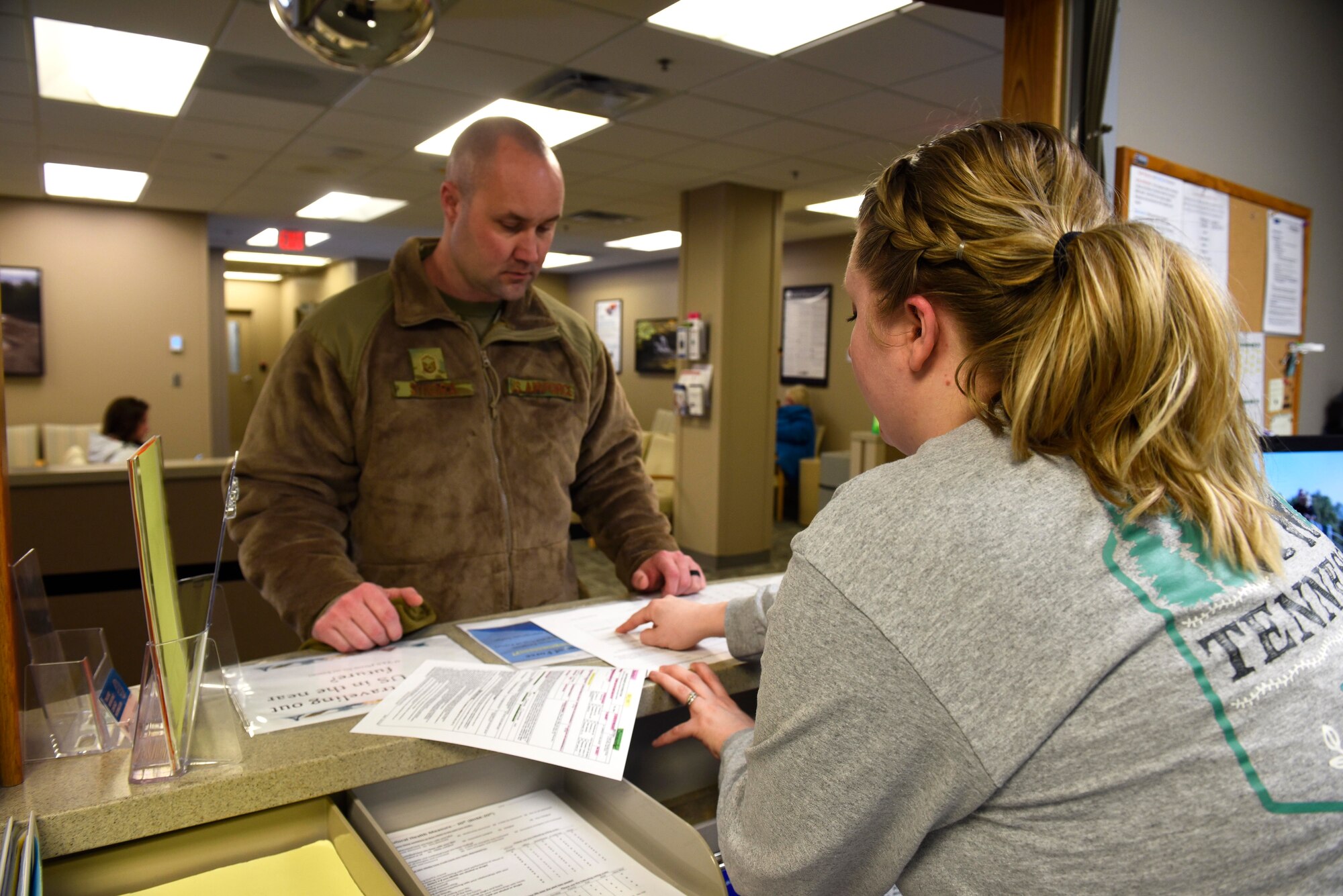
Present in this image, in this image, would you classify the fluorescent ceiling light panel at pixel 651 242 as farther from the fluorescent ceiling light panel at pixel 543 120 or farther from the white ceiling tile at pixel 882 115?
the white ceiling tile at pixel 882 115

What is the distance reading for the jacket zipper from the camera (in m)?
1.77

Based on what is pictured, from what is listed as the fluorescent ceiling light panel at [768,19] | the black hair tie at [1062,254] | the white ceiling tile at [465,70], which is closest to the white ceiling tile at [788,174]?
the fluorescent ceiling light panel at [768,19]

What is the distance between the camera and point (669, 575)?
161 centimetres

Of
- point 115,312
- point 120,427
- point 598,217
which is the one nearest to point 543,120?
point 598,217

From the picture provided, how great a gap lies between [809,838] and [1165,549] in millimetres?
376

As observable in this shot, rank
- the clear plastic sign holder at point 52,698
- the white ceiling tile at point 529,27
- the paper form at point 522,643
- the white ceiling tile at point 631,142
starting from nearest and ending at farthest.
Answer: the clear plastic sign holder at point 52,698
the paper form at point 522,643
the white ceiling tile at point 529,27
the white ceiling tile at point 631,142

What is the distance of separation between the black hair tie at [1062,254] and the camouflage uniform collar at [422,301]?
125cm

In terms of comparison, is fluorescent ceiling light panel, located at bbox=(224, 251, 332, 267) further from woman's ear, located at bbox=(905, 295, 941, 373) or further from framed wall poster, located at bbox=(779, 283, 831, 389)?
woman's ear, located at bbox=(905, 295, 941, 373)

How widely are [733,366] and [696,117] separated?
221cm

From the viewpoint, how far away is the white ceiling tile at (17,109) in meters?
4.38

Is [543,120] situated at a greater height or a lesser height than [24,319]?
greater

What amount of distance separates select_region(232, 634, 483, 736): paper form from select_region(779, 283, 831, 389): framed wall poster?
7.51 metres

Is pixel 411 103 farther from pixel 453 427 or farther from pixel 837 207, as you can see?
pixel 837 207

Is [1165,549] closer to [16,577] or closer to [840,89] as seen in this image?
[16,577]
